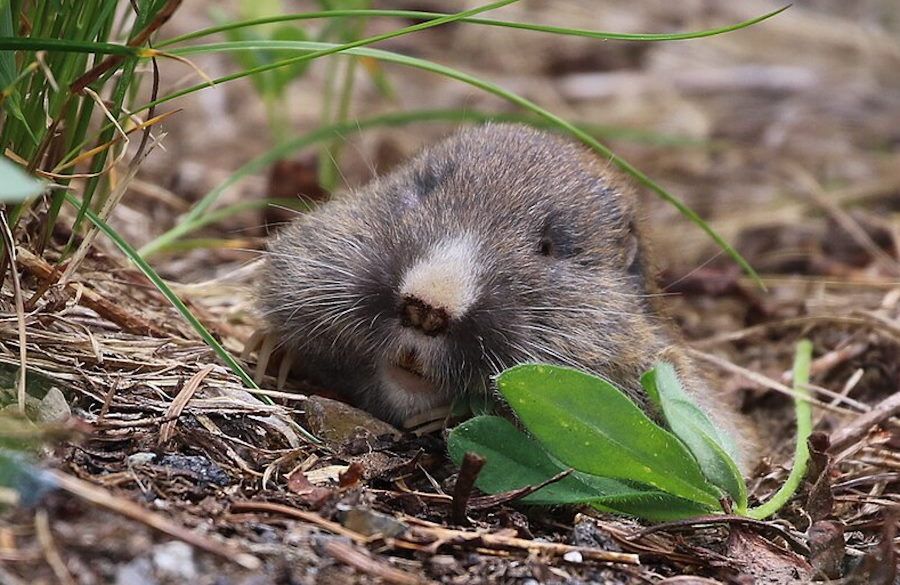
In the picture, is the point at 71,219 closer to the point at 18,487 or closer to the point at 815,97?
the point at 18,487

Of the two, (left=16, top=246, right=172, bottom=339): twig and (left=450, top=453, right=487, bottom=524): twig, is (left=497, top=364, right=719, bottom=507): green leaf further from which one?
(left=16, top=246, right=172, bottom=339): twig

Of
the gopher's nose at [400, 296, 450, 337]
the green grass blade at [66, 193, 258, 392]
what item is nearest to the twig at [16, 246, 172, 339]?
the green grass blade at [66, 193, 258, 392]

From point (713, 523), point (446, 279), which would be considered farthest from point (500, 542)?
point (446, 279)

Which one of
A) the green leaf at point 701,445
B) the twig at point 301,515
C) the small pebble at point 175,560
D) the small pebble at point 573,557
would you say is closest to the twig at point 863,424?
the green leaf at point 701,445

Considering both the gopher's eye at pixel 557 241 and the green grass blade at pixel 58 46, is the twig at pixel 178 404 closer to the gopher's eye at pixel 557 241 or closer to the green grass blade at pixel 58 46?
the green grass blade at pixel 58 46

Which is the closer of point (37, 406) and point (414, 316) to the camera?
point (37, 406)

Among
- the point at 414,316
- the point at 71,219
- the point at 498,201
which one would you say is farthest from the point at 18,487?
the point at 71,219

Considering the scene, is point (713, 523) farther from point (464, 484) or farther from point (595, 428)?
point (464, 484)
